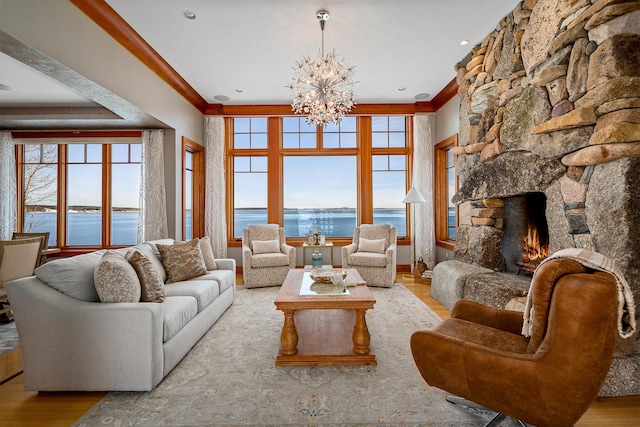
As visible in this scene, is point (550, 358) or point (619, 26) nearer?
point (550, 358)

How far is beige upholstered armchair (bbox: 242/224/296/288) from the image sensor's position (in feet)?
16.3

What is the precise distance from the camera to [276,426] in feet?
6.04

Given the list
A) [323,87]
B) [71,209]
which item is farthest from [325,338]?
[71,209]

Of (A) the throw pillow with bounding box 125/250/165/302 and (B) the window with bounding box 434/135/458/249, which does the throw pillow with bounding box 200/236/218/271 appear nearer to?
(A) the throw pillow with bounding box 125/250/165/302

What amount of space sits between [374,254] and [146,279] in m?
3.38

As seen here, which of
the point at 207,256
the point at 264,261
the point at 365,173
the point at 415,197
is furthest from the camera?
the point at 365,173

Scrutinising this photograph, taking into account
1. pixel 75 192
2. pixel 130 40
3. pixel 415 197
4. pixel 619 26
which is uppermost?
pixel 130 40

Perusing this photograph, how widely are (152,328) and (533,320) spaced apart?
222 cm

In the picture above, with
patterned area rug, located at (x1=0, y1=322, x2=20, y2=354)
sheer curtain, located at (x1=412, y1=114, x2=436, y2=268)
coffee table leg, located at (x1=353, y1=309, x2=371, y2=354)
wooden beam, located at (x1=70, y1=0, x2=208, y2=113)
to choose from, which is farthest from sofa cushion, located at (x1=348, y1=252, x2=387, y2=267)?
patterned area rug, located at (x1=0, y1=322, x2=20, y2=354)

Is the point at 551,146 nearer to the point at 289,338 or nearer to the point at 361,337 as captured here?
the point at 361,337

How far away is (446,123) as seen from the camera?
5.50m

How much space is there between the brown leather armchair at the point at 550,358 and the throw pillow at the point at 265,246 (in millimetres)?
3836

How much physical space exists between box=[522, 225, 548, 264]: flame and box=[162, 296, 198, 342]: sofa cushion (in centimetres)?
331

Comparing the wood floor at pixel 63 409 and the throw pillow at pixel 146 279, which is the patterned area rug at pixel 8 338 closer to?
the wood floor at pixel 63 409
